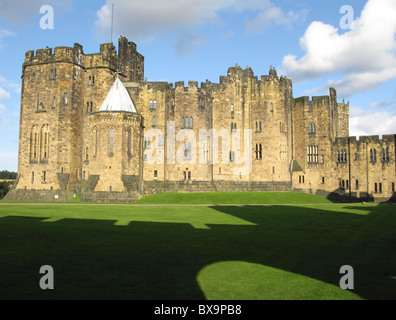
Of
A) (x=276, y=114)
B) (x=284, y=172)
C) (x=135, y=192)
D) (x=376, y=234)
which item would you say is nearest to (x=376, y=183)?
(x=284, y=172)

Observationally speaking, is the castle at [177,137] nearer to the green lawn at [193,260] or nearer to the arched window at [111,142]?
the arched window at [111,142]

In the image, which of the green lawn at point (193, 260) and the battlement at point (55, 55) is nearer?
the green lawn at point (193, 260)

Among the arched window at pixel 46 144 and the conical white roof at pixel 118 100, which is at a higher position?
the conical white roof at pixel 118 100

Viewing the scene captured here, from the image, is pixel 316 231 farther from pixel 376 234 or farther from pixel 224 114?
pixel 224 114

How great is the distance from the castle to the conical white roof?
134mm

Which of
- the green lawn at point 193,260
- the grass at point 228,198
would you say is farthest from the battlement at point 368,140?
the green lawn at point 193,260

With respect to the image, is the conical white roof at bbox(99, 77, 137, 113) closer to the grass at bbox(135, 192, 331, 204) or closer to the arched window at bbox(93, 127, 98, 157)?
the arched window at bbox(93, 127, 98, 157)

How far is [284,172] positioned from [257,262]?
149 feet

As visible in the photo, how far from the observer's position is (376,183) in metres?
53.6

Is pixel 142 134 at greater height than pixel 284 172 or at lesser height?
greater

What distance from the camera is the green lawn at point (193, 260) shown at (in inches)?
336

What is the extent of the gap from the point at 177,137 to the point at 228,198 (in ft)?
42.0

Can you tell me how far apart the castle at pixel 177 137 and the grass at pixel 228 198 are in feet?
16.1
